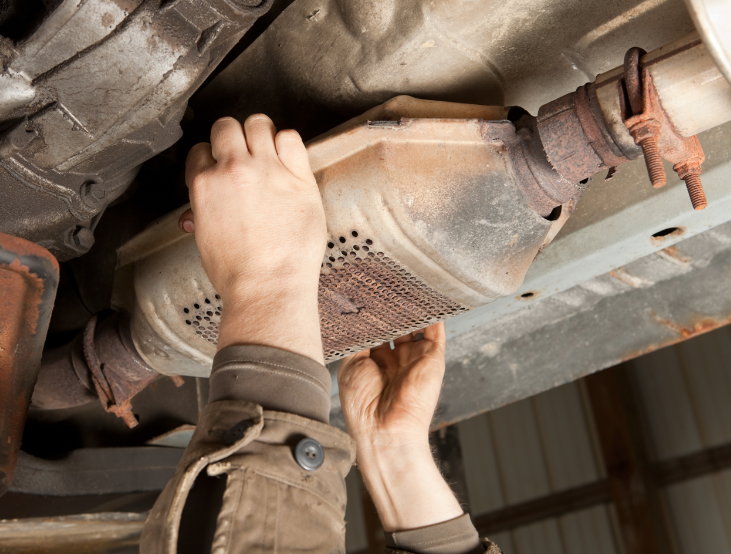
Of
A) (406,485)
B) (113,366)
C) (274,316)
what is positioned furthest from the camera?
(113,366)

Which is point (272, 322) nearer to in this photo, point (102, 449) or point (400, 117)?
point (400, 117)

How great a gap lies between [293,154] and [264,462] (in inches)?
16.6

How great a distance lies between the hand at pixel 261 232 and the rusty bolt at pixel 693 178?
1.53 feet

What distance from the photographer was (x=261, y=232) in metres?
0.81

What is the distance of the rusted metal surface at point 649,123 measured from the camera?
0.75 meters

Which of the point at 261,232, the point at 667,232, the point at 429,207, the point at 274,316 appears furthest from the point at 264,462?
the point at 667,232

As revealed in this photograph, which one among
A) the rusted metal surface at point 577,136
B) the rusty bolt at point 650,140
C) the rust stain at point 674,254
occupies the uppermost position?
the rust stain at point 674,254

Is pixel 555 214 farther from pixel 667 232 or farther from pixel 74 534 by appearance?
pixel 74 534

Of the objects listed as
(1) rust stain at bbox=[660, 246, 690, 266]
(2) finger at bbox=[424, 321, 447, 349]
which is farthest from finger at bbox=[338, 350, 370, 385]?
(1) rust stain at bbox=[660, 246, 690, 266]

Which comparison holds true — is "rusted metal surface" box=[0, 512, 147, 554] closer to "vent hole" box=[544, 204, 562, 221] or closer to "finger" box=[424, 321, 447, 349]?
"finger" box=[424, 321, 447, 349]

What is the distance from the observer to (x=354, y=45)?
963 mm

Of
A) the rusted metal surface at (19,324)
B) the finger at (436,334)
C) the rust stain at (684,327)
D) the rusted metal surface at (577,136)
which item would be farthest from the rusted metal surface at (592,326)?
the rusted metal surface at (19,324)

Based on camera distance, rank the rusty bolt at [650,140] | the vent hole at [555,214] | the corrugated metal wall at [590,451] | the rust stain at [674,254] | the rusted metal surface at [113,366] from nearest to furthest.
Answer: the rusty bolt at [650,140] → the vent hole at [555,214] → the rusted metal surface at [113,366] → the rust stain at [674,254] → the corrugated metal wall at [590,451]

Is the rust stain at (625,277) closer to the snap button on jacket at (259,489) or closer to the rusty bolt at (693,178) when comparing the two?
the rusty bolt at (693,178)
